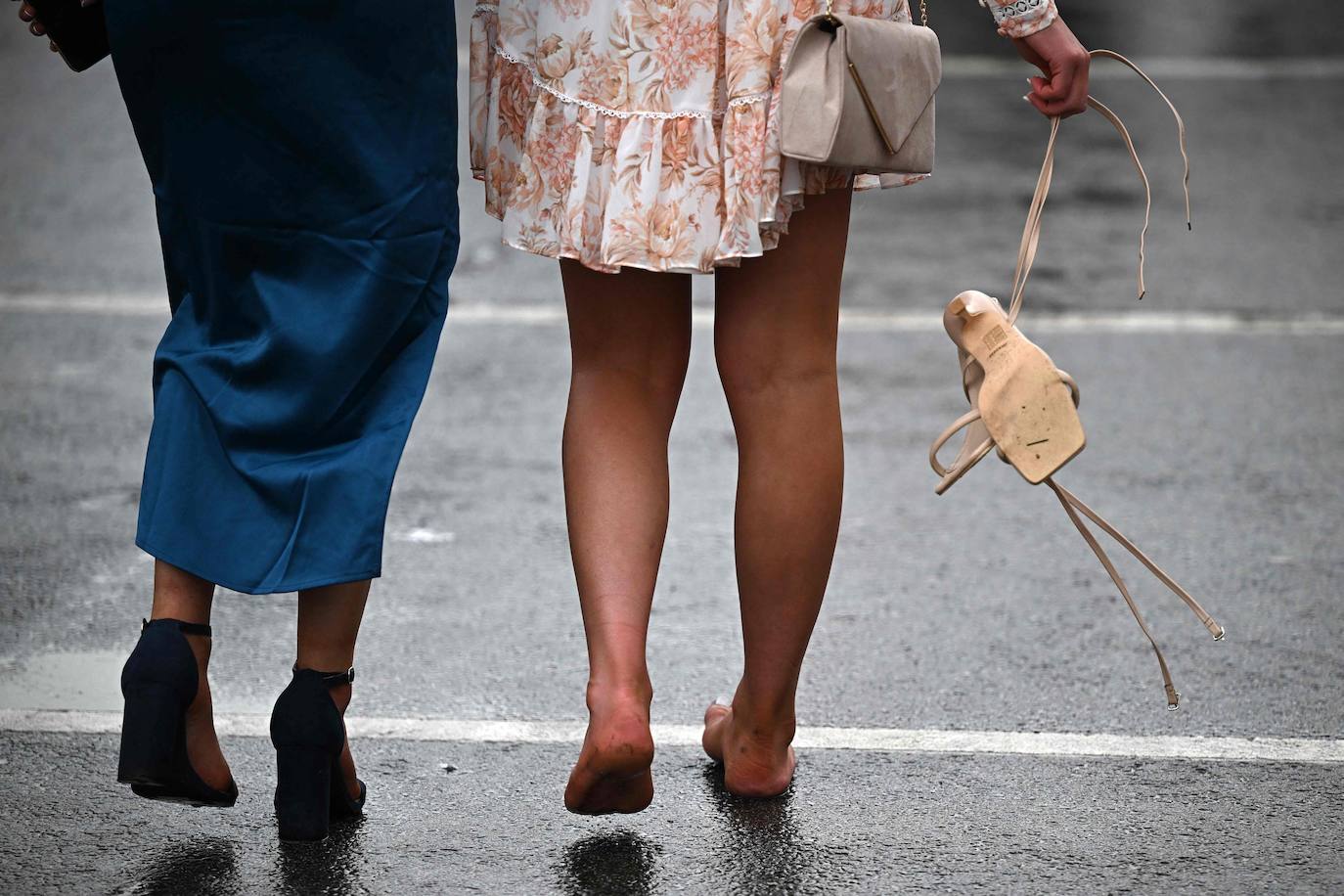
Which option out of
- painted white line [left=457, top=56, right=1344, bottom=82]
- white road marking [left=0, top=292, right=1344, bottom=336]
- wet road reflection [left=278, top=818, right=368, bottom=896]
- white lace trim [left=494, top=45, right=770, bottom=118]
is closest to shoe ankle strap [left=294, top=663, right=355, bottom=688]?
wet road reflection [left=278, top=818, right=368, bottom=896]

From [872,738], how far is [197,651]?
1111 millimetres

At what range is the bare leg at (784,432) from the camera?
254 centimetres

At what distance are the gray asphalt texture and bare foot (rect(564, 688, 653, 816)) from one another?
10 centimetres

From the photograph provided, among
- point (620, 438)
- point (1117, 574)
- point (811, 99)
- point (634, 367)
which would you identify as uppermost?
point (811, 99)

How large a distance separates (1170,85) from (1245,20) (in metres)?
2.50

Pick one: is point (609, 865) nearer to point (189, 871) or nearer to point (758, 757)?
point (758, 757)

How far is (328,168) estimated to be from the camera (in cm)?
236

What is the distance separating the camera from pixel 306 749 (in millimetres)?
2412

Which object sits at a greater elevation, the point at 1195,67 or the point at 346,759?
the point at 346,759

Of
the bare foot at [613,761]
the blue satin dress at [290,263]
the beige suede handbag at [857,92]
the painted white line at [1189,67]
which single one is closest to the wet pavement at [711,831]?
the bare foot at [613,761]

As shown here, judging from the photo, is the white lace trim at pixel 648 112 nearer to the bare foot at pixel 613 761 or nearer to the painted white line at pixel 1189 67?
the bare foot at pixel 613 761

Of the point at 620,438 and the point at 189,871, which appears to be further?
the point at 620,438

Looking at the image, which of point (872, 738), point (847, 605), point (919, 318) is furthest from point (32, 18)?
point (919, 318)

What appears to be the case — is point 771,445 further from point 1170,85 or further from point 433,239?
point 1170,85
